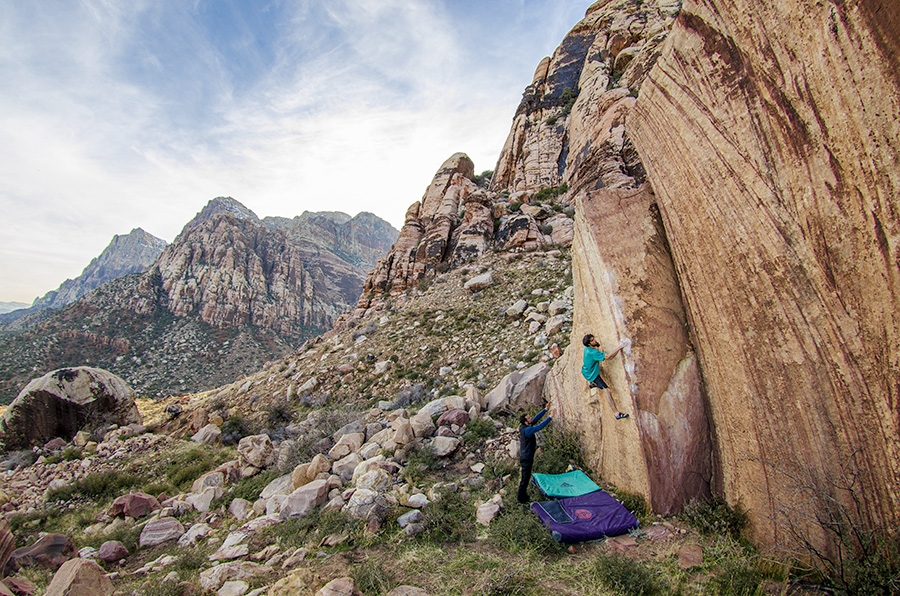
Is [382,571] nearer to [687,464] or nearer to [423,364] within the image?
[687,464]

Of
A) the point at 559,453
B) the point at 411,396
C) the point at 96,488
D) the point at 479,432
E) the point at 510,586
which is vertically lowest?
the point at 96,488

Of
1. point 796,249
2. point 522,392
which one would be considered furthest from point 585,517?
point 796,249

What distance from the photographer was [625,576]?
3.33 metres

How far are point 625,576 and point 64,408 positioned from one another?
20906 millimetres

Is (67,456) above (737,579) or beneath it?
beneath

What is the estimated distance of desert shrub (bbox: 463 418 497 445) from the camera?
6961 millimetres

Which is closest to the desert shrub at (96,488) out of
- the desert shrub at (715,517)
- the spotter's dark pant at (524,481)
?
the spotter's dark pant at (524,481)

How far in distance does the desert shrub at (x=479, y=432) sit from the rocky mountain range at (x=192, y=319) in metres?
48.9

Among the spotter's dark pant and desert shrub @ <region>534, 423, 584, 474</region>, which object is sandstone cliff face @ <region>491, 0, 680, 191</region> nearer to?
desert shrub @ <region>534, 423, 584, 474</region>

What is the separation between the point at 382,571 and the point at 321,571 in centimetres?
79

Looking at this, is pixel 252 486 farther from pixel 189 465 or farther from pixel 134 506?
pixel 189 465

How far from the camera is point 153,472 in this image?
10445mm

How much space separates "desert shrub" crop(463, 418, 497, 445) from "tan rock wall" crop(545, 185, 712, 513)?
1735mm

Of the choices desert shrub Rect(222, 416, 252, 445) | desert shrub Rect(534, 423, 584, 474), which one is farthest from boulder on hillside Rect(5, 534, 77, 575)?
desert shrub Rect(534, 423, 584, 474)
